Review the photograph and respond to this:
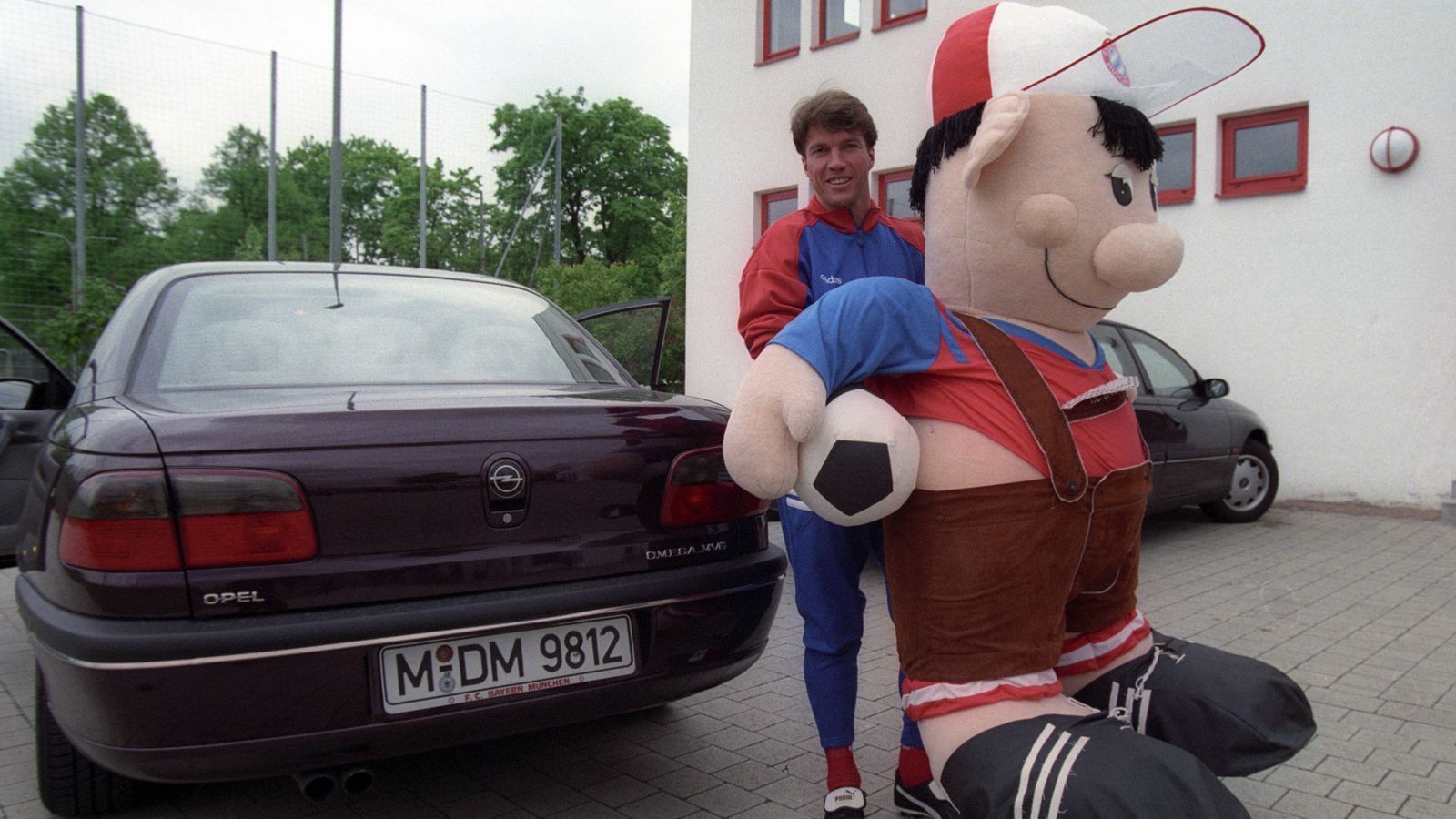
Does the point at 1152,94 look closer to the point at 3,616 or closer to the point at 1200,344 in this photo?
the point at 3,616

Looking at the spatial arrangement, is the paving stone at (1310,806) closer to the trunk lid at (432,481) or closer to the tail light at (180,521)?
the trunk lid at (432,481)

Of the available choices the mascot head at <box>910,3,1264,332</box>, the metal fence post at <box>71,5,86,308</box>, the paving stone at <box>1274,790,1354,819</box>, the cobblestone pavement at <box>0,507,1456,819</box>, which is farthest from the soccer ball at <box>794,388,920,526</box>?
the metal fence post at <box>71,5,86,308</box>

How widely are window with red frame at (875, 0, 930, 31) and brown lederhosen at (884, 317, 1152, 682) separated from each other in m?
10.1

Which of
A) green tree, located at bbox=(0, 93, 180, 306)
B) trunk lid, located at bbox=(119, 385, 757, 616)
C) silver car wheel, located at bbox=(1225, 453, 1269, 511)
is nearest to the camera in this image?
trunk lid, located at bbox=(119, 385, 757, 616)

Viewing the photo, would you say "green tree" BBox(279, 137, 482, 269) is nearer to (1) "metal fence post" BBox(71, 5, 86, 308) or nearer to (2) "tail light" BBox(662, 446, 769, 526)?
(1) "metal fence post" BBox(71, 5, 86, 308)

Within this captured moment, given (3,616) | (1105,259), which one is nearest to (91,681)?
(1105,259)

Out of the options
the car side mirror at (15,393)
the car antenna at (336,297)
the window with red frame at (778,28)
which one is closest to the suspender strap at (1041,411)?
the car antenna at (336,297)

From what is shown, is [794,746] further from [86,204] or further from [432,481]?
[86,204]

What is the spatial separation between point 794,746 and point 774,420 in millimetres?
1730

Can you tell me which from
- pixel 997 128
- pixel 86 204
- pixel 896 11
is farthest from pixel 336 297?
pixel 86 204

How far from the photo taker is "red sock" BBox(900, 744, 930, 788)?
8.82 ft

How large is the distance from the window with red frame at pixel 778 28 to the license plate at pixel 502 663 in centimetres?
1171

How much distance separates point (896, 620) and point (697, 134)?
41.7ft

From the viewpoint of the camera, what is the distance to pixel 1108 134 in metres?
2.17
